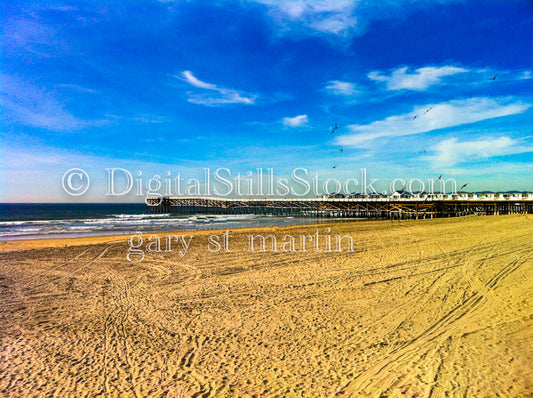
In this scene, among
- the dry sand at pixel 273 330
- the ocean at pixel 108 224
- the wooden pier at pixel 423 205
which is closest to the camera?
the dry sand at pixel 273 330

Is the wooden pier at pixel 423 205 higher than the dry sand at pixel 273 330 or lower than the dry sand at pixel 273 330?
higher

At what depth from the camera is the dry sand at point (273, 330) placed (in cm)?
385

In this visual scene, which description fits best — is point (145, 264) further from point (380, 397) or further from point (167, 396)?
point (380, 397)

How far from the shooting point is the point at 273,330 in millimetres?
5395

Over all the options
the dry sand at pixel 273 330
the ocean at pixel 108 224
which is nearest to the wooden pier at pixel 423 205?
the ocean at pixel 108 224

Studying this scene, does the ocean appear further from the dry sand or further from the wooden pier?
the dry sand

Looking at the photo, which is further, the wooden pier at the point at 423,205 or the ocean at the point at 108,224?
the wooden pier at the point at 423,205

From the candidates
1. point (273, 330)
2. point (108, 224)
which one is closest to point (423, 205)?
point (108, 224)

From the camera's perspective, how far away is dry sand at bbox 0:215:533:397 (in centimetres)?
385

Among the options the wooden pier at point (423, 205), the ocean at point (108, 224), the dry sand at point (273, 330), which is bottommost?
the dry sand at point (273, 330)

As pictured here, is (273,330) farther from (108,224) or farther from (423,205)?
(423,205)

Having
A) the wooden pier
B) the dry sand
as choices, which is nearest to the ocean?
the wooden pier

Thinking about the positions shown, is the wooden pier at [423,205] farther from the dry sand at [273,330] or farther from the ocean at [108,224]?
the dry sand at [273,330]

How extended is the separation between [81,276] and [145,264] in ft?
6.79
